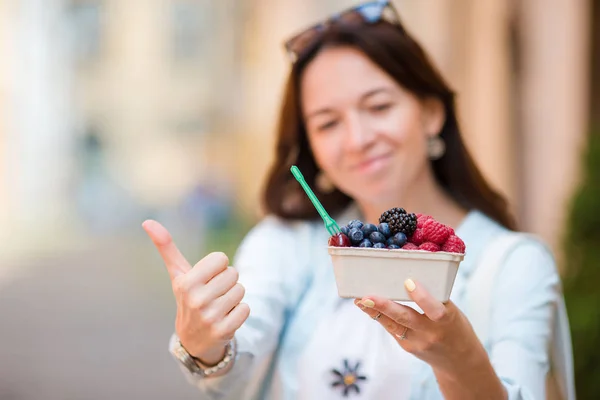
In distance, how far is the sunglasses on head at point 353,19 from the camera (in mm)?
1801

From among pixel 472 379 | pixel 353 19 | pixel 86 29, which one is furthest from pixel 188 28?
pixel 472 379

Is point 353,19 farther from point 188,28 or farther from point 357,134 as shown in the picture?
point 188,28

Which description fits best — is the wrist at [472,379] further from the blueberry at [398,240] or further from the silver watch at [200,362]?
the silver watch at [200,362]

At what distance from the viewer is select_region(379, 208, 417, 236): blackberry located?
→ 1.18 meters

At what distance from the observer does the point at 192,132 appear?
20219 millimetres

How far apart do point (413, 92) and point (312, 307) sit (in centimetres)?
55

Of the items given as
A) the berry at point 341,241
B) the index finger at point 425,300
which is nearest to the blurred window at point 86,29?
the berry at point 341,241

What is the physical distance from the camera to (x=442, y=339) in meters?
1.22

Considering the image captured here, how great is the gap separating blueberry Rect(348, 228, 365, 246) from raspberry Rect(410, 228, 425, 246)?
0.26ft

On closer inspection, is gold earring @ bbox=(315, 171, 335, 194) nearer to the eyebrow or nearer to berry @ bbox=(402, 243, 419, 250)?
the eyebrow

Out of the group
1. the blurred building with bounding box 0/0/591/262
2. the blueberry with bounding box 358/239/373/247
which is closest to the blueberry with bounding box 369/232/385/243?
→ the blueberry with bounding box 358/239/373/247

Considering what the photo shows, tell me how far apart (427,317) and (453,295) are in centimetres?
47

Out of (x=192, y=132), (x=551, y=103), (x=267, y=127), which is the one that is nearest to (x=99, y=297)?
(x=267, y=127)

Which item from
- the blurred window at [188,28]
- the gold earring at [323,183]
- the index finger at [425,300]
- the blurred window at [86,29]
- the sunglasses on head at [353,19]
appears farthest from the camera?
the blurred window at [86,29]
